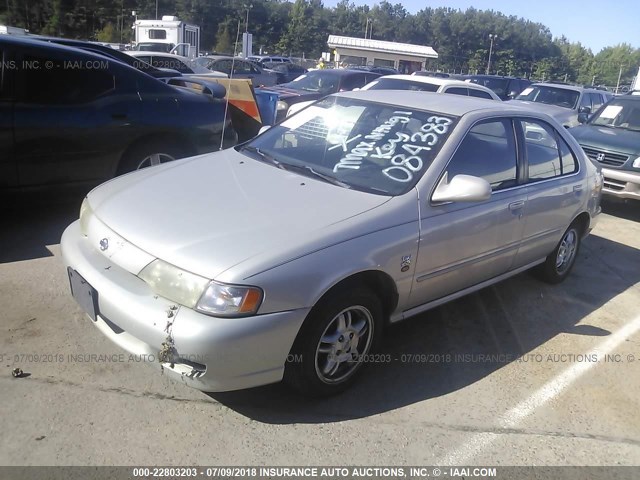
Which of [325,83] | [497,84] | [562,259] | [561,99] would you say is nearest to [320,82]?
[325,83]

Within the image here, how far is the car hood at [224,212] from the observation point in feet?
8.48

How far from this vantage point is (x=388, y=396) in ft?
10.2

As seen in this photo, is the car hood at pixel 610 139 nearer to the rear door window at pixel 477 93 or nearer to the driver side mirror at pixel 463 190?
the rear door window at pixel 477 93

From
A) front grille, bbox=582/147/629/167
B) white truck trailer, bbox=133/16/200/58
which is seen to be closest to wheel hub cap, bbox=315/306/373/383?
front grille, bbox=582/147/629/167

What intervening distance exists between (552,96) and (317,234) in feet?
40.7

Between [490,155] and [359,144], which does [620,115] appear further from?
[359,144]

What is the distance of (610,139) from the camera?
26.8ft

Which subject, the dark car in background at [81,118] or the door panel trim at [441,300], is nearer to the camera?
the door panel trim at [441,300]

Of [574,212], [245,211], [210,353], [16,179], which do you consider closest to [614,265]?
[574,212]

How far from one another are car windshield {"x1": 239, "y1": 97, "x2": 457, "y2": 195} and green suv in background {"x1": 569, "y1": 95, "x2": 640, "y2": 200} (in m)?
5.16

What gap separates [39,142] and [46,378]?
242 cm

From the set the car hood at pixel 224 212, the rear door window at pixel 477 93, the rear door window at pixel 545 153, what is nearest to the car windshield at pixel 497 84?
the rear door window at pixel 477 93

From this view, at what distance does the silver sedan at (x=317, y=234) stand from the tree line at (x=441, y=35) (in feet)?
163

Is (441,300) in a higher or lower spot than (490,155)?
lower
